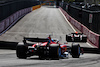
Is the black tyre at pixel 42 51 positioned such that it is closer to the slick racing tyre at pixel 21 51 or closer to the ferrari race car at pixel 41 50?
the ferrari race car at pixel 41 50

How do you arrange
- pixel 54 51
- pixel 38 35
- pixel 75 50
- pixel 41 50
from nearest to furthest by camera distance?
pixel 54 51
pixel 41 50
pixel 75 50
pixel 38 35

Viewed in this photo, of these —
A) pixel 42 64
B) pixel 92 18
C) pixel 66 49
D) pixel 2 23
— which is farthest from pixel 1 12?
pixel 42 64

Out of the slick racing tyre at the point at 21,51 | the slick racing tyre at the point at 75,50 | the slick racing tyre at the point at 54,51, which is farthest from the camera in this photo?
the slick racing tyre at the point at 75,50

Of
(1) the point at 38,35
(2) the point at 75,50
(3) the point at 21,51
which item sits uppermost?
(3) the point at 21,51

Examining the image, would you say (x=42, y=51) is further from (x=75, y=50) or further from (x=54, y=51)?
(x=75, y=50)

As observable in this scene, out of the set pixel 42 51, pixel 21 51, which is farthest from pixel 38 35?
pixel 42 51

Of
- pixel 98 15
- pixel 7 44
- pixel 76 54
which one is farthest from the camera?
pixel 98 15

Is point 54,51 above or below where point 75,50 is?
above

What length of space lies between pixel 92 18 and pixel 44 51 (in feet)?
40.2

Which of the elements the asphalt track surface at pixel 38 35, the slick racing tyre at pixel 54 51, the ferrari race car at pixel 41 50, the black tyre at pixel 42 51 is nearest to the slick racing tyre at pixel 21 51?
the ferrari race car at pixel 41 50

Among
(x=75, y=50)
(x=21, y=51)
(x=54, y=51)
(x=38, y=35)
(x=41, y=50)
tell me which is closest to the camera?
(x=54, y=51)

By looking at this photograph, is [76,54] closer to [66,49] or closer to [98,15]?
[66,49]

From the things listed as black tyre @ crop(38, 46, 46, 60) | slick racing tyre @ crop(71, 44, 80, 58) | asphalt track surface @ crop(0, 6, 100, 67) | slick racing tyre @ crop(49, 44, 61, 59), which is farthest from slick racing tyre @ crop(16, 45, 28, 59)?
slick racing tyre @ crop(71, 44, 80, 58)

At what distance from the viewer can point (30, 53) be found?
37.1ft
